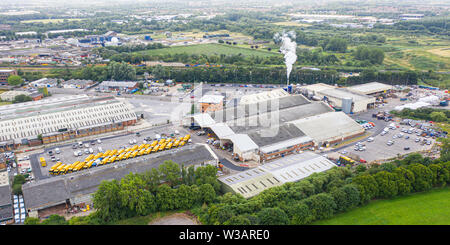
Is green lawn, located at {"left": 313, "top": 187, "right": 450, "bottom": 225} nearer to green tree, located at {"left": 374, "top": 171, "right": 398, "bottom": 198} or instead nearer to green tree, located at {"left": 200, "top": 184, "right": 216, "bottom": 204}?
green tree, located at {"left": 374, "top": 171, "right": 398, "bottom": 198}

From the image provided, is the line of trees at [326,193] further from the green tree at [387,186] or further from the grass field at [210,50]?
the grass field at [210,50]

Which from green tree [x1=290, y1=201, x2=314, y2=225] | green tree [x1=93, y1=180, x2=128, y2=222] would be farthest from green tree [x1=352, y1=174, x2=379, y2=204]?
green tree [x1=93, y1=180, x2=128, y2=222]

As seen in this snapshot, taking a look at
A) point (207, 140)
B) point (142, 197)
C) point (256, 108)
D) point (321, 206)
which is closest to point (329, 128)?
point (256, 108)
